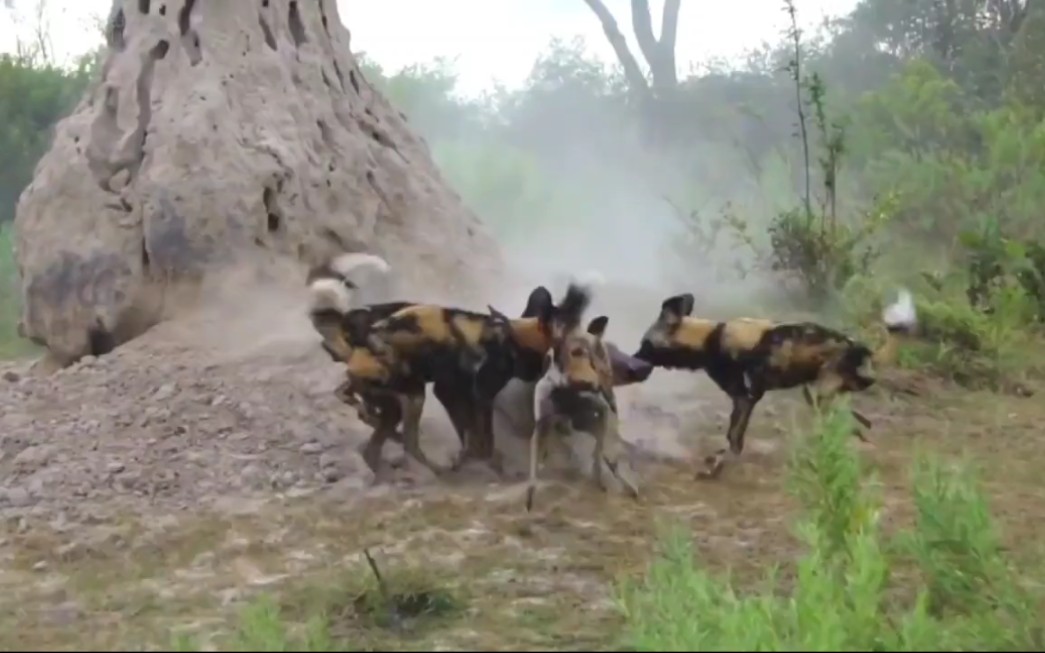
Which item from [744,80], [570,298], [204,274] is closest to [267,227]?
[204,274]

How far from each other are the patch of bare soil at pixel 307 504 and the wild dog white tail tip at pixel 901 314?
468 mm

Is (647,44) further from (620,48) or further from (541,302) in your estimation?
(541,302)

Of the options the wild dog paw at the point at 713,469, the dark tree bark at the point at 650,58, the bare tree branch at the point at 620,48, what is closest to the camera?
the wild dog paw at the point at 713,469

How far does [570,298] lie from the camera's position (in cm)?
432

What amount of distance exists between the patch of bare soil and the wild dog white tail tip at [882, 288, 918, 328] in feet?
1.54

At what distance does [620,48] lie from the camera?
13.0 m

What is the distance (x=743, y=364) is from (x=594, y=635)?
1939 mm

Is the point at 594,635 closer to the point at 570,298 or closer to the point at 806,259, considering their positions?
the point at 570,298

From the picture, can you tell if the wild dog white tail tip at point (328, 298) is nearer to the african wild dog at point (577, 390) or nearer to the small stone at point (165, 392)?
the african wild dog at point (577, 390)

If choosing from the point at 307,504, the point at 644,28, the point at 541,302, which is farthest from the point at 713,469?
the point at 644,28

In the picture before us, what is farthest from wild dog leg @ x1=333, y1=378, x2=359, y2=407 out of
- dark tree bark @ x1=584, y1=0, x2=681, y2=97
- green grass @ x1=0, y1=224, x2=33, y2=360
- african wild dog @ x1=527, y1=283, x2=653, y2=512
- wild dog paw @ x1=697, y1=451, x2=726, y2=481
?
dark tree bark @ x1=584, y1=0, x2=681, y2=97

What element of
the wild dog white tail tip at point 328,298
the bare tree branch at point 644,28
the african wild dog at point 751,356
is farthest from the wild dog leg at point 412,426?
the bare tree branch at point 644,28

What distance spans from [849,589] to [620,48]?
1092 centimetres

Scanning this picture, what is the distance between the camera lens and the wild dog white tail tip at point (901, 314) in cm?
623
